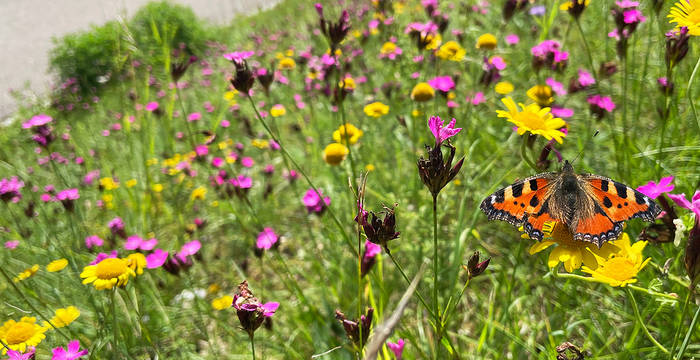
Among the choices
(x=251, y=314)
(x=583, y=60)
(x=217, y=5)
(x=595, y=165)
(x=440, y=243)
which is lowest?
(x=440, y=243)

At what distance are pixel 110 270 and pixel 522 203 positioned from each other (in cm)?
119

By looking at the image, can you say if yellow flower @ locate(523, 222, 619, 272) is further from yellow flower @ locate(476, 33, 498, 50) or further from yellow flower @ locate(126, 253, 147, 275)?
yellow flower @ locate(476, 33, 498, 50)

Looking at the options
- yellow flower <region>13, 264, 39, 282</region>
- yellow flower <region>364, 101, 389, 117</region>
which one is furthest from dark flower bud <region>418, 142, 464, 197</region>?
yellow flower <region>13, 264, 39, 282</region>

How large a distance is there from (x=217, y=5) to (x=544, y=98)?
29.4 feet

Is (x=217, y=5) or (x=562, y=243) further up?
(x=217, y=5)

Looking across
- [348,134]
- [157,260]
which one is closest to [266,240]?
[157,260]

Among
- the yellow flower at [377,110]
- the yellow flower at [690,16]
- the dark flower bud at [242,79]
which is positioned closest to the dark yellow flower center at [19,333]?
the dark flower bud at [242,79]

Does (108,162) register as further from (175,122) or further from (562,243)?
(562,243)

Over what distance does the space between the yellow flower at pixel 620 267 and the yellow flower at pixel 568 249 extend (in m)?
0.02

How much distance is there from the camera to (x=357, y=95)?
3557 mm

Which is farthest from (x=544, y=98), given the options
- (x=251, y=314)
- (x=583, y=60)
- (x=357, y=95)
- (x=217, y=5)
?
(x=217, y=5)

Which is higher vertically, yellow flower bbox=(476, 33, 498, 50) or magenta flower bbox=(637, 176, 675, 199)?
yellow flower bbox=(476, 33, 498, 50)

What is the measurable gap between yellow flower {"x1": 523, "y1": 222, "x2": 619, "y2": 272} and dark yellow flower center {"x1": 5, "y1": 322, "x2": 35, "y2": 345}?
153 centimetres

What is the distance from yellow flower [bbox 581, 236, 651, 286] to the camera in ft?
2.65
